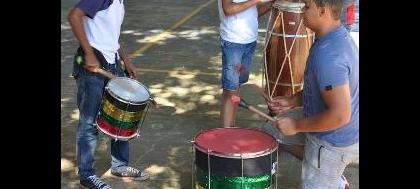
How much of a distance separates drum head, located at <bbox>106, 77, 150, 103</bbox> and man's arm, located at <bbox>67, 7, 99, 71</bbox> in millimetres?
180

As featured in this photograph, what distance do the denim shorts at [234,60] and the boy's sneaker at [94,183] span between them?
52.6 inches

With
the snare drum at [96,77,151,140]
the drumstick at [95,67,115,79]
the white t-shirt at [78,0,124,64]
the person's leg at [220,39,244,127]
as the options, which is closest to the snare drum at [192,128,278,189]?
the snare drum at [96,77,151,140]

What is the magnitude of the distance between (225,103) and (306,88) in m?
1.96

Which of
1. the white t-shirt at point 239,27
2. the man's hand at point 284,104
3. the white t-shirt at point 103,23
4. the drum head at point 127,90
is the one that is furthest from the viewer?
the white t-shirt at point 239,27

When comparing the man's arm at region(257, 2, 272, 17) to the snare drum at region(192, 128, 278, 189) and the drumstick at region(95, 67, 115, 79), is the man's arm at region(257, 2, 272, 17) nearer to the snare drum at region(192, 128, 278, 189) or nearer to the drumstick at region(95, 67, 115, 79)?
the drumstick at region(95, 67, 115, 79)

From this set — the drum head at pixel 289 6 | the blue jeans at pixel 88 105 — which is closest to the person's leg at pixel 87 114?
the blue jeans at pixel 88 105

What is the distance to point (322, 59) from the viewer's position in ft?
10.2

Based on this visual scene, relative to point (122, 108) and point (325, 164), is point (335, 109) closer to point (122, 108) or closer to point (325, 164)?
point (325, 164)

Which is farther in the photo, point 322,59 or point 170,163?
point 170,163

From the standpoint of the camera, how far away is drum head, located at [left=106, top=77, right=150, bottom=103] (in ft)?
13.3

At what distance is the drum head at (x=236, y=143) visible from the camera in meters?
3.29

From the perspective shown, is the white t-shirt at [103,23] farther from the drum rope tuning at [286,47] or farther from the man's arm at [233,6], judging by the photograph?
the drum rope tuning at [286,47]

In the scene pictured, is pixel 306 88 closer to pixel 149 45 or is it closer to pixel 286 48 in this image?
pixel 286 48
